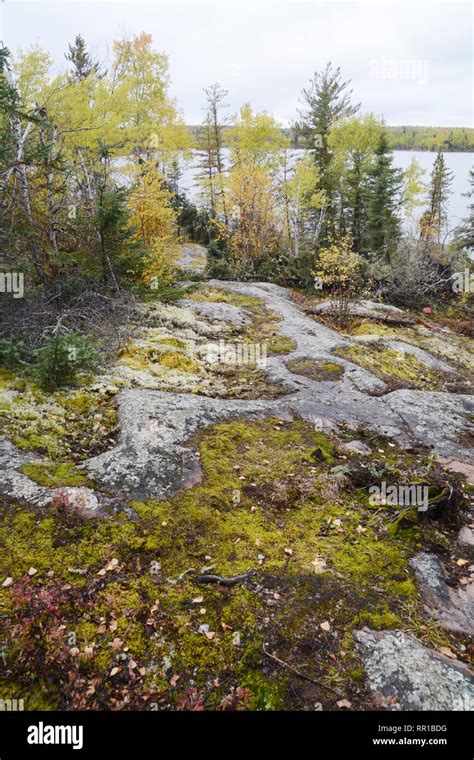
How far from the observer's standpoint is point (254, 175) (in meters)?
23.9

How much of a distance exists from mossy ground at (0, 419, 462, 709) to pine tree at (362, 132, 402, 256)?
2674 centimetres

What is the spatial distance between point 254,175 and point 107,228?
54.7ft

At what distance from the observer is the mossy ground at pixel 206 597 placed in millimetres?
2857

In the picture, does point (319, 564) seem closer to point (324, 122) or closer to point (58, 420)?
point (58, 420)

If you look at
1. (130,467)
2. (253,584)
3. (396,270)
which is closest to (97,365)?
(130,467)

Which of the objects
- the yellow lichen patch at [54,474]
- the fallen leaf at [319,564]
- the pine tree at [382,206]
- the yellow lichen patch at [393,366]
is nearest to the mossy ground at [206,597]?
the fallen leaf at [319,564]

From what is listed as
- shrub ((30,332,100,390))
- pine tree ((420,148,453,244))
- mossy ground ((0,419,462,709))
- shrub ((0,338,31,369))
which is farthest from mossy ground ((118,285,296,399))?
pine tree ((420,148,453,244))

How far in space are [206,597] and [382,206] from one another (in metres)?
30.7

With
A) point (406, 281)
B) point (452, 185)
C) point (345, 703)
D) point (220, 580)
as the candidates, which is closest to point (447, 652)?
point (345, 703)

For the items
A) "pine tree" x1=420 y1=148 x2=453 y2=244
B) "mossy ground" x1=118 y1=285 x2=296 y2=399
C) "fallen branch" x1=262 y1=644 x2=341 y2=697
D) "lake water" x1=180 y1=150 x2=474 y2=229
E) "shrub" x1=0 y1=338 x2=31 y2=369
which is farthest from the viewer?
"pine tree" x1=420 y1=148 x2=453 y2=244

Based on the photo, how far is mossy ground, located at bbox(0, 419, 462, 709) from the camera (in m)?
2.86

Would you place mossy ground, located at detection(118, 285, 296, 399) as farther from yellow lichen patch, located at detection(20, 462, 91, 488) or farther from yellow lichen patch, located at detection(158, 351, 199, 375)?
yellow lichen patch, located at detection(20, 462, 91, 488)

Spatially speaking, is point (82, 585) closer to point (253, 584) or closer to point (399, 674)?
point (253, 584)
